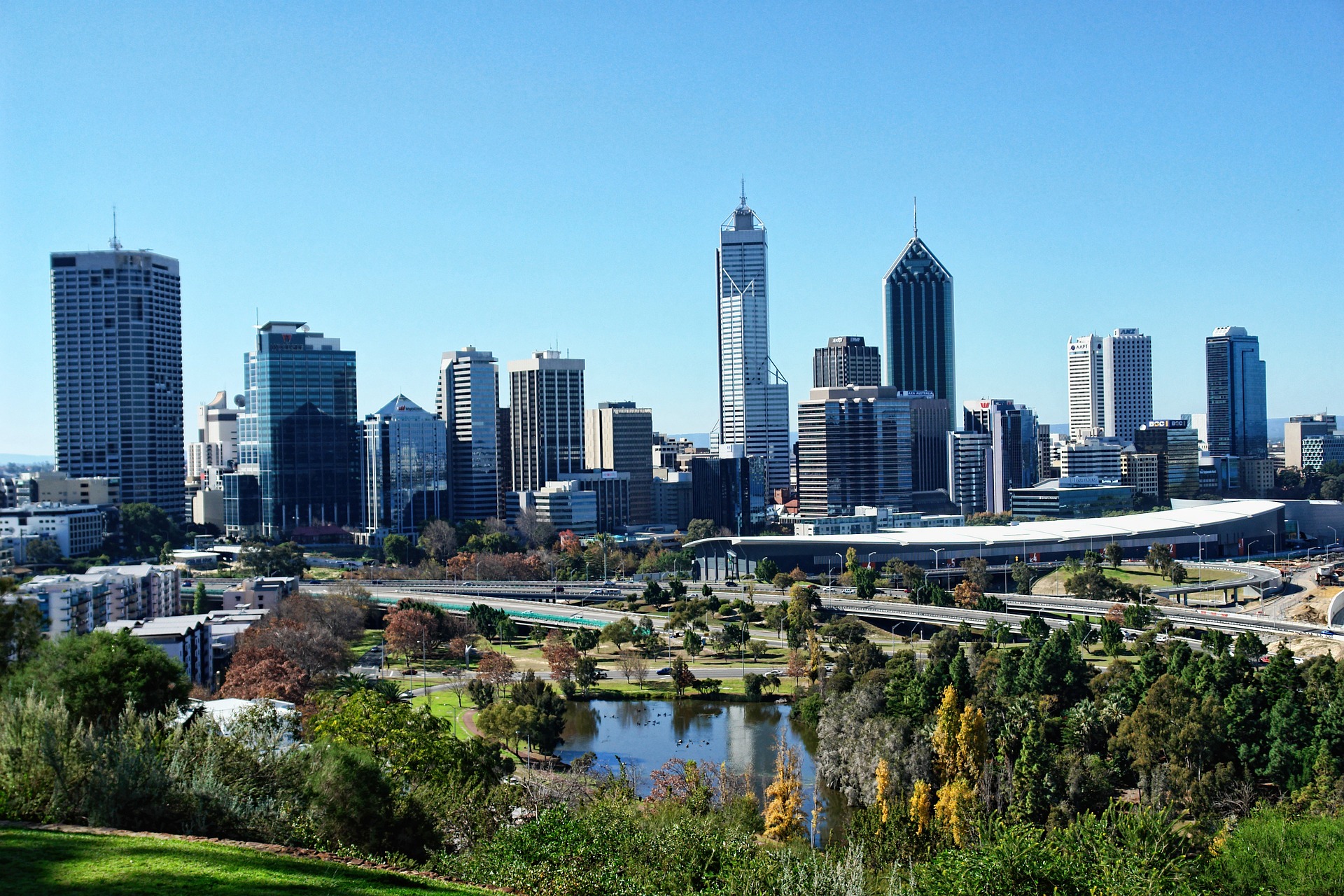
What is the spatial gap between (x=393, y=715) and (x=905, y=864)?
21.6ft

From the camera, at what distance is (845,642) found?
34.0 m

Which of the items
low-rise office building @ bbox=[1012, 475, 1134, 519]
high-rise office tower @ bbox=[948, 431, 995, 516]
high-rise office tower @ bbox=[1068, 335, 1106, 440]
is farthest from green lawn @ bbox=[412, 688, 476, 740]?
high-rise office tower @ bbox=[1068, 335, 1106, 440]

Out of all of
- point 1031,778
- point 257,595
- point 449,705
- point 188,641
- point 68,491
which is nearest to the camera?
point 1031,778

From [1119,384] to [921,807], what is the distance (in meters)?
117

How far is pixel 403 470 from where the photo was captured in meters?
70.9

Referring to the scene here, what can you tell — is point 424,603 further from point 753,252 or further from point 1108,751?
point 753,252

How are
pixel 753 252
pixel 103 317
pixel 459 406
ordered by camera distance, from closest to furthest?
pixel 103 317 → pixel 459 406 → pixel 753 252

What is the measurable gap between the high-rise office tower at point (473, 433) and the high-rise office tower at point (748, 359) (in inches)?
1020

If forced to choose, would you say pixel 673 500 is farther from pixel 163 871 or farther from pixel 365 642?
pixel 163 871

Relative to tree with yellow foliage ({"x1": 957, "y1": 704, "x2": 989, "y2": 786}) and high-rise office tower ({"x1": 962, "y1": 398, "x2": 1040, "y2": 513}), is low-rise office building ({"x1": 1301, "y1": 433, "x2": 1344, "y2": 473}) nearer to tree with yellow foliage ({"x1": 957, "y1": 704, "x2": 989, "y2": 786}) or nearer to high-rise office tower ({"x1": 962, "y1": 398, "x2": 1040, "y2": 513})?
high-rise office tower ({"x1": 962, "y1": 398, "x2": 1040, "y2": 513})

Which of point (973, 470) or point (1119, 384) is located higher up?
point (1119, 384)

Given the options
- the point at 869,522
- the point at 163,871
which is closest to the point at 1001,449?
the point at 869,522

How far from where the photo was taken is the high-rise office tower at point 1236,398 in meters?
112

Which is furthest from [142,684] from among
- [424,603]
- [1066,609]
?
[1066,609]
